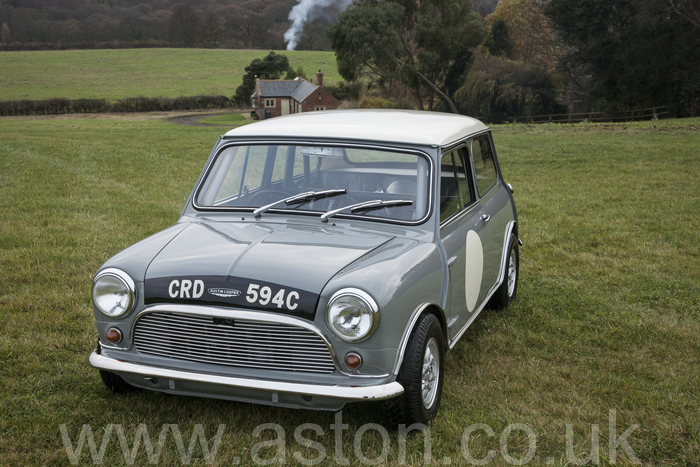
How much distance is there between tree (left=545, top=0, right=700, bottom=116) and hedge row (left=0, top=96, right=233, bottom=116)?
38397 mm

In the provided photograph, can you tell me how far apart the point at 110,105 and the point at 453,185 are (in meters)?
59.6

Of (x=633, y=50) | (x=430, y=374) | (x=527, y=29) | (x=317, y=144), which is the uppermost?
(x=527, y=29)

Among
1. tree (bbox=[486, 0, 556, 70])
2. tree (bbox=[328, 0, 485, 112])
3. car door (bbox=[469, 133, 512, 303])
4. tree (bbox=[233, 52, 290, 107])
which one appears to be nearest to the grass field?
car door (bbox=[469, 133, 512, 303])

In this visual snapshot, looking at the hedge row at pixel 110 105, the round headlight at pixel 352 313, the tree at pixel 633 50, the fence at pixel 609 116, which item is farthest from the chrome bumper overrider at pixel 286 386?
the hedge row at pixel 110 105

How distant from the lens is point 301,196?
4.10 meters

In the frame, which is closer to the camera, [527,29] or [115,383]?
[115,383]

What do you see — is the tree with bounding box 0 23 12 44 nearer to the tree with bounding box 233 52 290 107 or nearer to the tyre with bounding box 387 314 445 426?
the tree with bounding box 233 52 290 107

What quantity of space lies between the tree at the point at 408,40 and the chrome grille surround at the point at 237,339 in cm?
4953

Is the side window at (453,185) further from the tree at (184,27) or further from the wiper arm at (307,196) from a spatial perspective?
the tree at (184,27)

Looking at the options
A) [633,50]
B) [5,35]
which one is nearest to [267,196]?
[633,50]

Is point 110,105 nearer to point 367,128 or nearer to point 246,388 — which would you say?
point 367,128

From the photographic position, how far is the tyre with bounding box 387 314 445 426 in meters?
3.23

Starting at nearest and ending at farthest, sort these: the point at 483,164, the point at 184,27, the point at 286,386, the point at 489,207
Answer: the point at 286,386 < the point at 489,207 < the point at 483,164 < the point at 184,27

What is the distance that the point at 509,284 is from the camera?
225 inches
